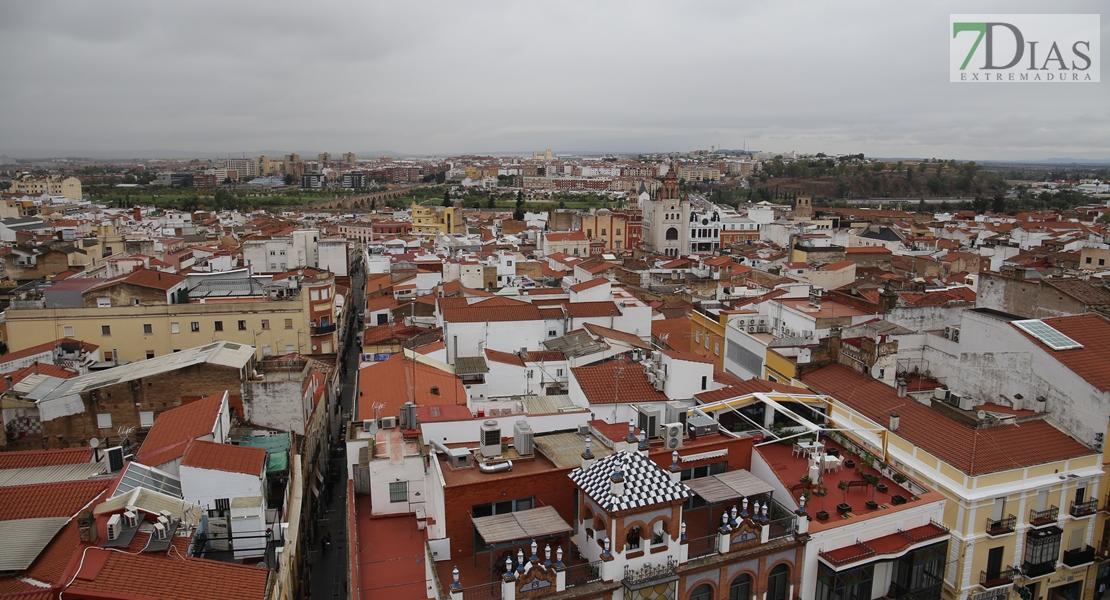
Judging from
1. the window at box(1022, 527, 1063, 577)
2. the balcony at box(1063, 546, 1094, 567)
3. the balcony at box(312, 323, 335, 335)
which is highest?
the balcony at box(312, 323, 335, 335)

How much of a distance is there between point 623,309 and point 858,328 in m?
8.05

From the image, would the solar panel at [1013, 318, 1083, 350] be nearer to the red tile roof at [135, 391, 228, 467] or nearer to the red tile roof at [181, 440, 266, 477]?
the red tile roof at [181, 440, 266, 477]

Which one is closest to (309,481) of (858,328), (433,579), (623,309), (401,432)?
(401,432)

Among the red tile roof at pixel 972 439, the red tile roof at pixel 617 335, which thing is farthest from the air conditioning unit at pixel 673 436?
the red tile roof at pixel 617 335

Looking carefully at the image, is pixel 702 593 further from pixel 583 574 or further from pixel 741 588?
pixel 583 574

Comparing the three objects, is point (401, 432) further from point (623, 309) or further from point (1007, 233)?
point (1007, 233)

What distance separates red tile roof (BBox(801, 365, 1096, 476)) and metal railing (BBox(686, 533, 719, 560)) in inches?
232

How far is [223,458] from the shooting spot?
43.7 feet

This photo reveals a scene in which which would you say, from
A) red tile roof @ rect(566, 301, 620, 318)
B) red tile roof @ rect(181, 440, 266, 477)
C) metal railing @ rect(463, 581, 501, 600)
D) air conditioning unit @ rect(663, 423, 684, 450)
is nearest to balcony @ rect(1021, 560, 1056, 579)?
air conditioning unit @ rect(663, 423, 684, 450)

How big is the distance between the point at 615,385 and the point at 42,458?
12350 millimetres

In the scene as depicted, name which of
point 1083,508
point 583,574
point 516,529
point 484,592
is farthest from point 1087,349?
point 484,592

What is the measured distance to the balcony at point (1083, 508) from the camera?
573 inches

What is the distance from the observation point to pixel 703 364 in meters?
18.1

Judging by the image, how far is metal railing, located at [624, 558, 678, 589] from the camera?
9961mm
